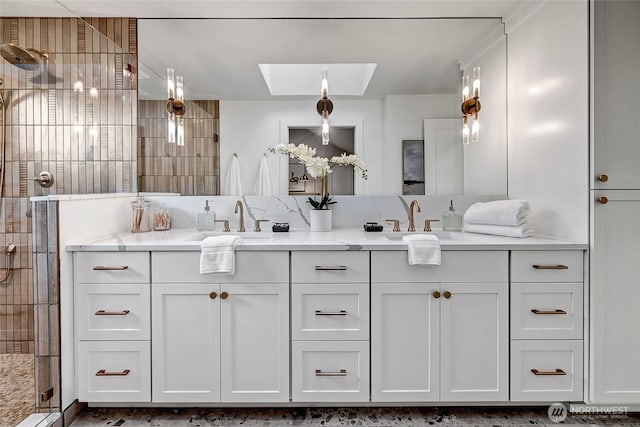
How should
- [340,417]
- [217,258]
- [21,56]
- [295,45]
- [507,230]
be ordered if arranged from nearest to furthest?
[217,258]
[340,417]
[507,230]
[21,56]
[295,45]

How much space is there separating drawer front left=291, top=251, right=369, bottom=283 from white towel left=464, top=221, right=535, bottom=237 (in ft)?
2.60

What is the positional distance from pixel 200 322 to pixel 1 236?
3.70 ft

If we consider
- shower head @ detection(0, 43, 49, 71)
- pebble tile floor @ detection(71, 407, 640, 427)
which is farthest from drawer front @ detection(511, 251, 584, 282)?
shower head @ detection(0, 43, 49, 71)

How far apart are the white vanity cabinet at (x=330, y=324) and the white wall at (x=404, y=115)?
860 millimetres

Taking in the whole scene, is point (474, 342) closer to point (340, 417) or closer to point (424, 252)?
point (424, 252)

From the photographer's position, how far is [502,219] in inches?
72.1

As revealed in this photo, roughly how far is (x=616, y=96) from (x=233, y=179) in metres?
2.10

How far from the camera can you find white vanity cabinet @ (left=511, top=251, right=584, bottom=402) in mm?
1609

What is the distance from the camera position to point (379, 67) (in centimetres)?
224

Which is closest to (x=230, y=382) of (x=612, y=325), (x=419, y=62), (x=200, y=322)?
(x=200, y=322)

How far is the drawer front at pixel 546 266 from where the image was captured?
161cm

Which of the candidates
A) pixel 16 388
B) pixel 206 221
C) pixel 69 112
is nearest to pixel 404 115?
pixel 206 221

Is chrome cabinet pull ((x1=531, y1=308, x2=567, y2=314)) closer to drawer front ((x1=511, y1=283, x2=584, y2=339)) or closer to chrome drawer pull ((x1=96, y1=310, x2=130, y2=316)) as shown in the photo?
drawer front ((x1=511, y1=283, x2=584, y2=339))

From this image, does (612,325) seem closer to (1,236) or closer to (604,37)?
(604,37)
